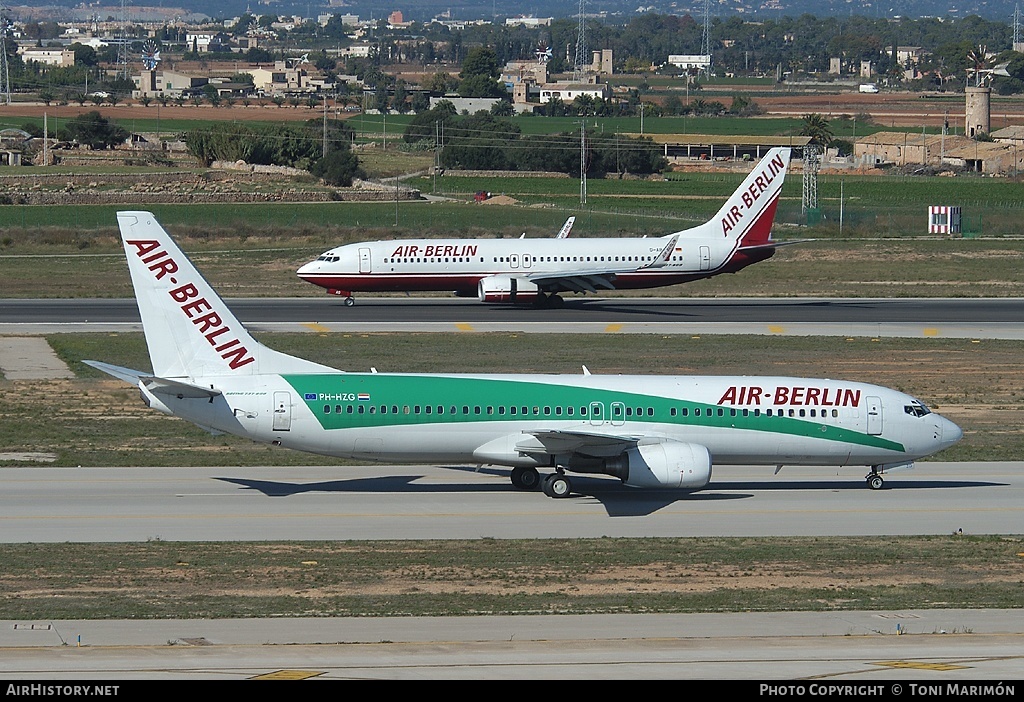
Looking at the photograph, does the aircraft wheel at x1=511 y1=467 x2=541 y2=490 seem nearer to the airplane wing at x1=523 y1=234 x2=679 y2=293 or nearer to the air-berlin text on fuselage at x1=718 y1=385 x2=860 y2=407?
the air-berlin text on fuselage at x1=718 y1=385 x2=860 y2=407

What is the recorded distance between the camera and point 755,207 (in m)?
77.8

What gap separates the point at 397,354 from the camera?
203 feet

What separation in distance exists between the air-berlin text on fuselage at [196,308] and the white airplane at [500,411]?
36 mm

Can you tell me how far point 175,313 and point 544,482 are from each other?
1060 centimetres

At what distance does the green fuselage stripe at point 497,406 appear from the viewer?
37750 mm

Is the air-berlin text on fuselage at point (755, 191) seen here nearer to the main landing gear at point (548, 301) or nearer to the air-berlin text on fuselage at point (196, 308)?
the main landing gear at point (548, 301)

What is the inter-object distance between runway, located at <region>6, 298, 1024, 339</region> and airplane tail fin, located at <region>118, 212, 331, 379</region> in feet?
101

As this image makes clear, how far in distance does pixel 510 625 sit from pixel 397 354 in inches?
1406

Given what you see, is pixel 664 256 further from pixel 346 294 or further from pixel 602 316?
pixel 346 294

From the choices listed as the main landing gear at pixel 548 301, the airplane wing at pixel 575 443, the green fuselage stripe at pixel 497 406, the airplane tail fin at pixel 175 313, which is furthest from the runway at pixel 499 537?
the main landing gear at pixel 548 301

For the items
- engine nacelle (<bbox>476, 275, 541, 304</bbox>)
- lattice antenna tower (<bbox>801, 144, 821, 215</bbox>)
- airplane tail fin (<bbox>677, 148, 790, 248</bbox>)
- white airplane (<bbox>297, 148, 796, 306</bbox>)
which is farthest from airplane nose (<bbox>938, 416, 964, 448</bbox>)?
lattice antenna tower (<bbox>801, 144, 821, 215</bbox>)

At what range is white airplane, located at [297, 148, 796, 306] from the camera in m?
77.4

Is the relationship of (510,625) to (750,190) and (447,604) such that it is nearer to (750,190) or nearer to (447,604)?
(447,604)
